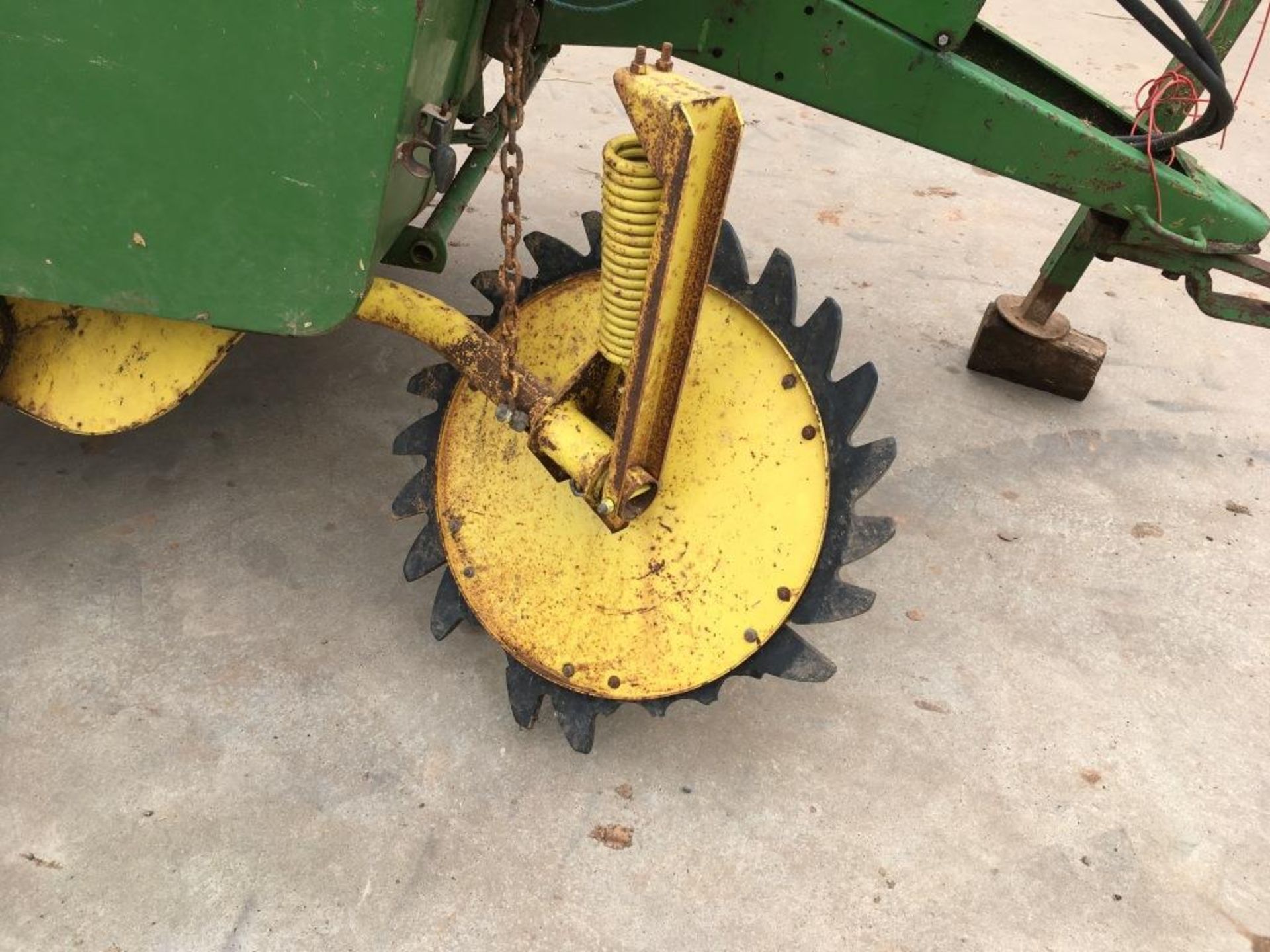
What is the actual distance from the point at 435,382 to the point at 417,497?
8.3 inches

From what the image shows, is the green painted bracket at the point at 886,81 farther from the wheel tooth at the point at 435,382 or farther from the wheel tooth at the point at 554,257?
the wheel tooth at the point at 435,382

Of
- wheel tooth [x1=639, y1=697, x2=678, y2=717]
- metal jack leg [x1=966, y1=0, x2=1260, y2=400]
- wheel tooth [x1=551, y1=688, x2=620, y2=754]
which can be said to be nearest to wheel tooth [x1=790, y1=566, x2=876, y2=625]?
wheel tooth [x1=639, y1=697, x2=678, y2=717]

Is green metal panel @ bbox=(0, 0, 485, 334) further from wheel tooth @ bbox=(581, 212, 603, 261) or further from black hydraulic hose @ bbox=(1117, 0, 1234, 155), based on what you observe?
black hydraulic hose @ bbox=(1117, 0, 1234, 155)

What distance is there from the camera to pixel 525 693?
1817mm

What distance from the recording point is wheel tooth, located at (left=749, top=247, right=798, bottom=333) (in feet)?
5.53

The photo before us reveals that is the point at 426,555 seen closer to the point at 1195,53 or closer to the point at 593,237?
the point at 593,237

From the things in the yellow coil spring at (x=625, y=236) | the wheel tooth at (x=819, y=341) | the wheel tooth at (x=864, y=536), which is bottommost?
the wheel tooth at (x=864, y=536)

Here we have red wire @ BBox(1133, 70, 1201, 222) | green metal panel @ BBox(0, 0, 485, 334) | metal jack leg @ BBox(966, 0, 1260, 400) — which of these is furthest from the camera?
metal jack leg @ BBox(966, 0, 1260, 400)

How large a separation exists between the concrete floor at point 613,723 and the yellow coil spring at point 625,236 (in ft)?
2.49

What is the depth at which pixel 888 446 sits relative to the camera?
1.65 meters

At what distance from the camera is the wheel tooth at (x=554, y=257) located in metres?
1.87

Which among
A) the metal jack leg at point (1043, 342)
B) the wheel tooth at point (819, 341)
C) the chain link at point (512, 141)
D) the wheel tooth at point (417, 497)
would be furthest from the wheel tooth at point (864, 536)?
the metal jack leg at point (1043, 342)

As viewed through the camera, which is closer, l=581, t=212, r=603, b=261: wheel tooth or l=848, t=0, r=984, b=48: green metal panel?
l=848, t=0, r=984, b=48: green metal panel

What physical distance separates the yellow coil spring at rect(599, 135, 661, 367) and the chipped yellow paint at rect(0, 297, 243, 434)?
0.66m
